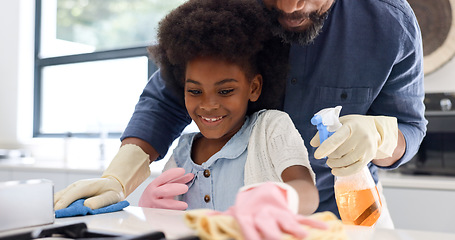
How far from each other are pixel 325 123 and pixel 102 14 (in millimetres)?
2748

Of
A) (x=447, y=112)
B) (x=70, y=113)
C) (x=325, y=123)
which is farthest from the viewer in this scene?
(x=70, y=113)

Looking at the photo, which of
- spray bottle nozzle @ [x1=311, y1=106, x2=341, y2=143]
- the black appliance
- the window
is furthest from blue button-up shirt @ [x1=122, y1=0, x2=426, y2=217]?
the window

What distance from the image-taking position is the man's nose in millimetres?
1013

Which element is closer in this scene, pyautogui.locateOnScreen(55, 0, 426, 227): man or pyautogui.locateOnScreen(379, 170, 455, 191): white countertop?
pyautogui.locateOnScreen(55, 0, 426, 227): man

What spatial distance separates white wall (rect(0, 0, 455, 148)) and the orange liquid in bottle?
10.1 ft

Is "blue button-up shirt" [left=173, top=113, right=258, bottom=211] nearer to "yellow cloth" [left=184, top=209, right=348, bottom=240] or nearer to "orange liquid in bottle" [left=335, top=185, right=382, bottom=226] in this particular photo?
"orange liquid in bottle" [left=335, top=185, right=382, bottom=226]

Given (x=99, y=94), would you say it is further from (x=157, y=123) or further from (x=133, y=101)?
(x=157, y=123)

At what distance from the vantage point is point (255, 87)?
3.43 ft

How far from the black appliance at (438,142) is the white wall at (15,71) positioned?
281 cm

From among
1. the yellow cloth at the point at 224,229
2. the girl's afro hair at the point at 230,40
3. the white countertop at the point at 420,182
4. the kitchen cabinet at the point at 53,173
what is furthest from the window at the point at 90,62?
the yellow cloth at the point at 224,229

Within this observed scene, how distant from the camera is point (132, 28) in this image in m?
3.05

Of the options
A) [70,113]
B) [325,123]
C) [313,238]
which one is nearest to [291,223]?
[313,238]

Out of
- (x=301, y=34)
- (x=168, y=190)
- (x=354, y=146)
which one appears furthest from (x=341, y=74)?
(x=168, y=190)

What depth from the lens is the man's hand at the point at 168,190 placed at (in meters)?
0.92
